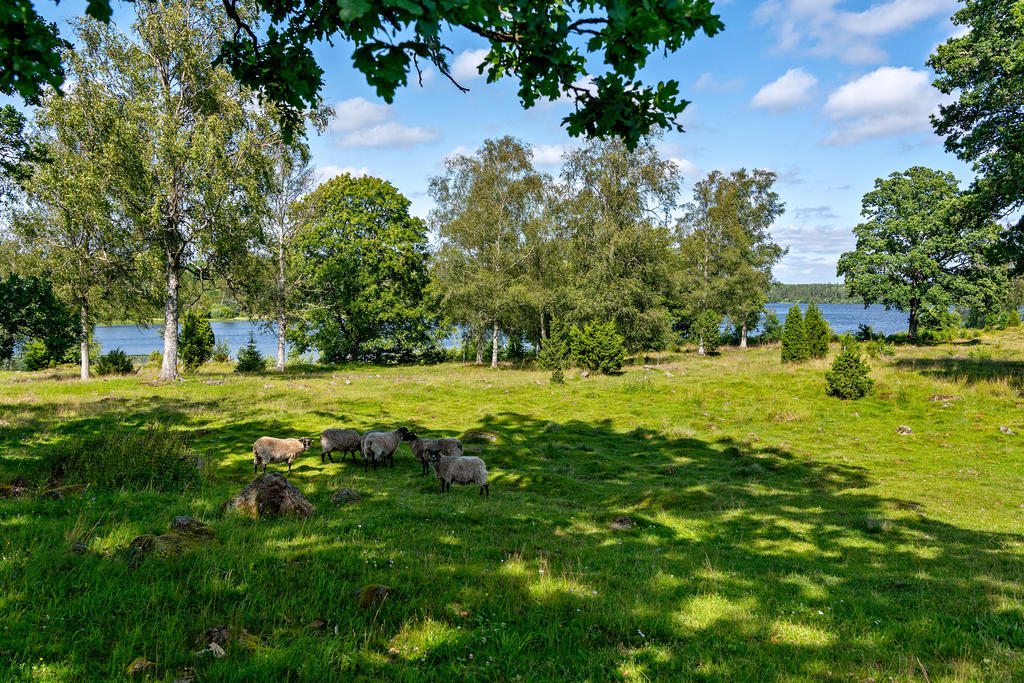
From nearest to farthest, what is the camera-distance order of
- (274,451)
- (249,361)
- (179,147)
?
(274,451) → (179,147) → (249,361)

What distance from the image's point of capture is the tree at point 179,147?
28156mm

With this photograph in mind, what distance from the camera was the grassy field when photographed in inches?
170

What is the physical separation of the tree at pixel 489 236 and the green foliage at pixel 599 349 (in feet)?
21.5

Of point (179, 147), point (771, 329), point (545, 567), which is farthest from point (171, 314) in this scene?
point (771, 329)

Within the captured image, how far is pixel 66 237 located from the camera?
97.6ft

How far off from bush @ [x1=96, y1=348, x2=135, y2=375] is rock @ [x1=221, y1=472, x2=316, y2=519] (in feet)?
122

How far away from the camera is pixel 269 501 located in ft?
26.8

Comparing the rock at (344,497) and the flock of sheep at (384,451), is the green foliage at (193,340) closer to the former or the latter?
the flock of sheep at (384,451)

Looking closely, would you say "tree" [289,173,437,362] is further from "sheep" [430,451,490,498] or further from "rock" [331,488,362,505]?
"rock" [331,488,362,505]

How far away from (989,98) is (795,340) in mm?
18247

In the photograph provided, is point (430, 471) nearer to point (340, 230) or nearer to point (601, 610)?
point (601, 610)

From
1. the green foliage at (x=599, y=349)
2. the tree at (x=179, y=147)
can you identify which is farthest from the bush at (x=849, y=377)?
the tree at (x=179, y=147)

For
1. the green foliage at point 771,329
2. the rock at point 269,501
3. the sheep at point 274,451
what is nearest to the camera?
the rock at point 269,501

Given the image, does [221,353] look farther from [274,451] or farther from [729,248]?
[729,248]
